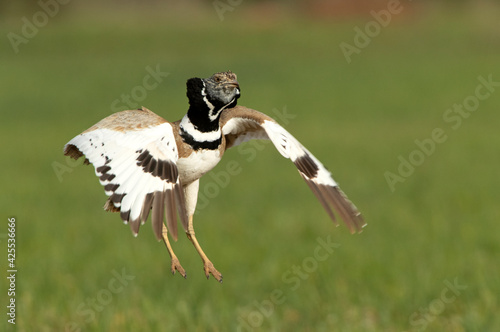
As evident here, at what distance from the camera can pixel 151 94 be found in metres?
28.7

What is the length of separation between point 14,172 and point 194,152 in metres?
24.8

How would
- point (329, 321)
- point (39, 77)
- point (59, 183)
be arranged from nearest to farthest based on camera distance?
1. point (329, 321)
2. point (59, 183)
3. point (39, 77)

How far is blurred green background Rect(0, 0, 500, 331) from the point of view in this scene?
1016cm

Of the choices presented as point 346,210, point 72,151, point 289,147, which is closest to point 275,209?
point 289,147

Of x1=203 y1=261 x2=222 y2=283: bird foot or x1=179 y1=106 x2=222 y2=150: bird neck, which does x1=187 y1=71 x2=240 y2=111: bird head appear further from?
x1=203 y1=261 x2=222 y2=283: bird foot

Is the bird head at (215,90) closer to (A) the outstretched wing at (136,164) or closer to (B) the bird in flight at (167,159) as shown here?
(B) the bird in flight at (167,159)

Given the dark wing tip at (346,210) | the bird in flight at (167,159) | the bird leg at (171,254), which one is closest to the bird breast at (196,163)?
the bird in flight at (167,159)

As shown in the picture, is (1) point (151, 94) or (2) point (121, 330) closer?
(2) point (121, 330)

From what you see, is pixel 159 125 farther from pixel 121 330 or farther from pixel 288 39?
pixel 288 39

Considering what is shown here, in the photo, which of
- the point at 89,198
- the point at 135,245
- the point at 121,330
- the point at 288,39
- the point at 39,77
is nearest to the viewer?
the point at 121,330

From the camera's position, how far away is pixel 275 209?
19.7 meters

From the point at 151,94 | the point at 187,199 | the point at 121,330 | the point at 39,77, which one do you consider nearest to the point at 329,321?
the point at 121,330

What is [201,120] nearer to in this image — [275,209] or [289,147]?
[289,147]

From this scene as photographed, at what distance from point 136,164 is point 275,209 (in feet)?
60.7
